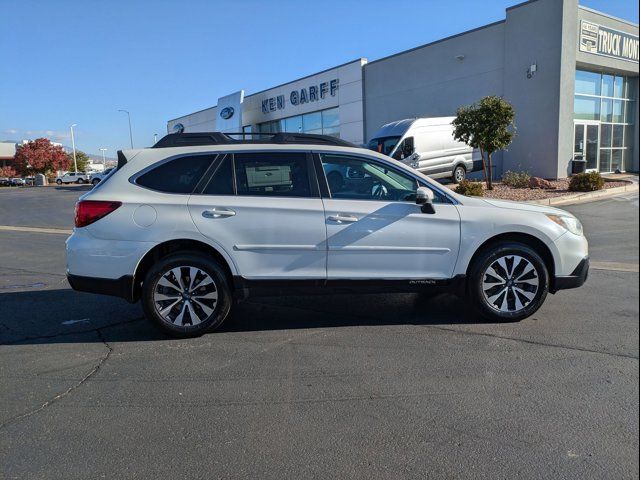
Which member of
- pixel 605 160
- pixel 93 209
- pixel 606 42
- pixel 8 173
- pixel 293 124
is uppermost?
pixel 606 42

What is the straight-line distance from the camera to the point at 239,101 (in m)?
39.9

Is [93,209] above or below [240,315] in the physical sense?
above

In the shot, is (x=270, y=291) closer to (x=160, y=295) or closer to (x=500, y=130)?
(x=160, y=295)

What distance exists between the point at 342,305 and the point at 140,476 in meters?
3.34

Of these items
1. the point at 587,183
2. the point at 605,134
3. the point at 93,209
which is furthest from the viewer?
the point at 605,134

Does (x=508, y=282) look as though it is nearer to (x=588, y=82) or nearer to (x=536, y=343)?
(x=536, y=343)

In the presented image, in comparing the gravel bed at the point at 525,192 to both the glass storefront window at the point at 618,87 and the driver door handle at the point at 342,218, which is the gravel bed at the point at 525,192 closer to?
the glass storefront window at the point at 618,87

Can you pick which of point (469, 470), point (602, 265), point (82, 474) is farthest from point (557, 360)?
point (602, 265)

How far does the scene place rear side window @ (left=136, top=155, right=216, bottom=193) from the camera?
479cm

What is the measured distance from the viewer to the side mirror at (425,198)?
466 centimetres

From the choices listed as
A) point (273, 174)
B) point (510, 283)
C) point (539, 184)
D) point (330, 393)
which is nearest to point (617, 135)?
point (539, 184)

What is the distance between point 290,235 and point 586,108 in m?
22.1

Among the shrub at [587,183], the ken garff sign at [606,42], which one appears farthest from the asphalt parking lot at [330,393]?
the ken garff sign at [606,42]

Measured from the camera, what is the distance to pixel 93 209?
4660 millimetres
